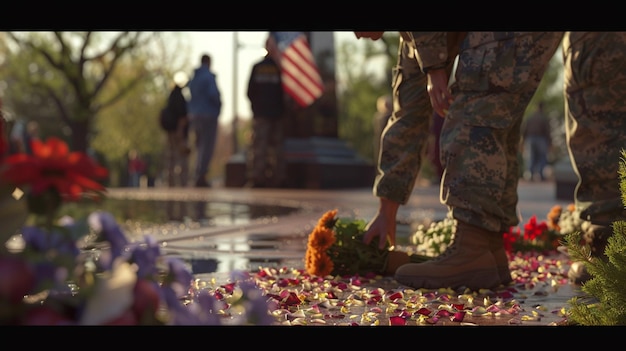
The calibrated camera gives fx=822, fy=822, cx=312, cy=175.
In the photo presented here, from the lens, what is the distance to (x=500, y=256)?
3324 millimetres

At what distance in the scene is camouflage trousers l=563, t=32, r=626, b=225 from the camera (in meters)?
3.45

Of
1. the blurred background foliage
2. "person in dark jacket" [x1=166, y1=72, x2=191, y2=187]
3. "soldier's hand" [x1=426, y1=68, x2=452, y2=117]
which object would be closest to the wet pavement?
"soldier's hand" [x1=426, y1=68, x2=452, y2=117]

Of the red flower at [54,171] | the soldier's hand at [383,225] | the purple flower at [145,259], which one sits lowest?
the soldier's hand at [383,225]

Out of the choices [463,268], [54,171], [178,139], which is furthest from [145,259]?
[178,139]

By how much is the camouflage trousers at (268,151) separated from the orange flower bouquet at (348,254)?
1085cm

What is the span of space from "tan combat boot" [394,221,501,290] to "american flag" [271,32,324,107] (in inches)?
451

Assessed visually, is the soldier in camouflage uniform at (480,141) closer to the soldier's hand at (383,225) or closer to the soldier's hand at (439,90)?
the soldier's hand at (439,90)

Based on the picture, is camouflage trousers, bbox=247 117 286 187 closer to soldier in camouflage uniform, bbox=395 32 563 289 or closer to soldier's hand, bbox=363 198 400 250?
soldier's hand, bbox=363 198 400 250

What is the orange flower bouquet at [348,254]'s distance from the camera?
3.55 metres

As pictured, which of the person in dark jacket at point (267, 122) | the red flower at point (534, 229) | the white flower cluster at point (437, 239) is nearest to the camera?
the white flower cluster at point (437, 239)

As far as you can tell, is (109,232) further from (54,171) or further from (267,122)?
(267,122)

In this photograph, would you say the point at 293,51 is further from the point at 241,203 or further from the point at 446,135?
the point at 446,135

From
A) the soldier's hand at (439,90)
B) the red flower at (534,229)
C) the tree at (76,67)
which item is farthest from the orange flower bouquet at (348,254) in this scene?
the tree at (76,67)

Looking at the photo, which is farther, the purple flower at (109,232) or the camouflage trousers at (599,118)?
the camouflage trousers at (599,118)
